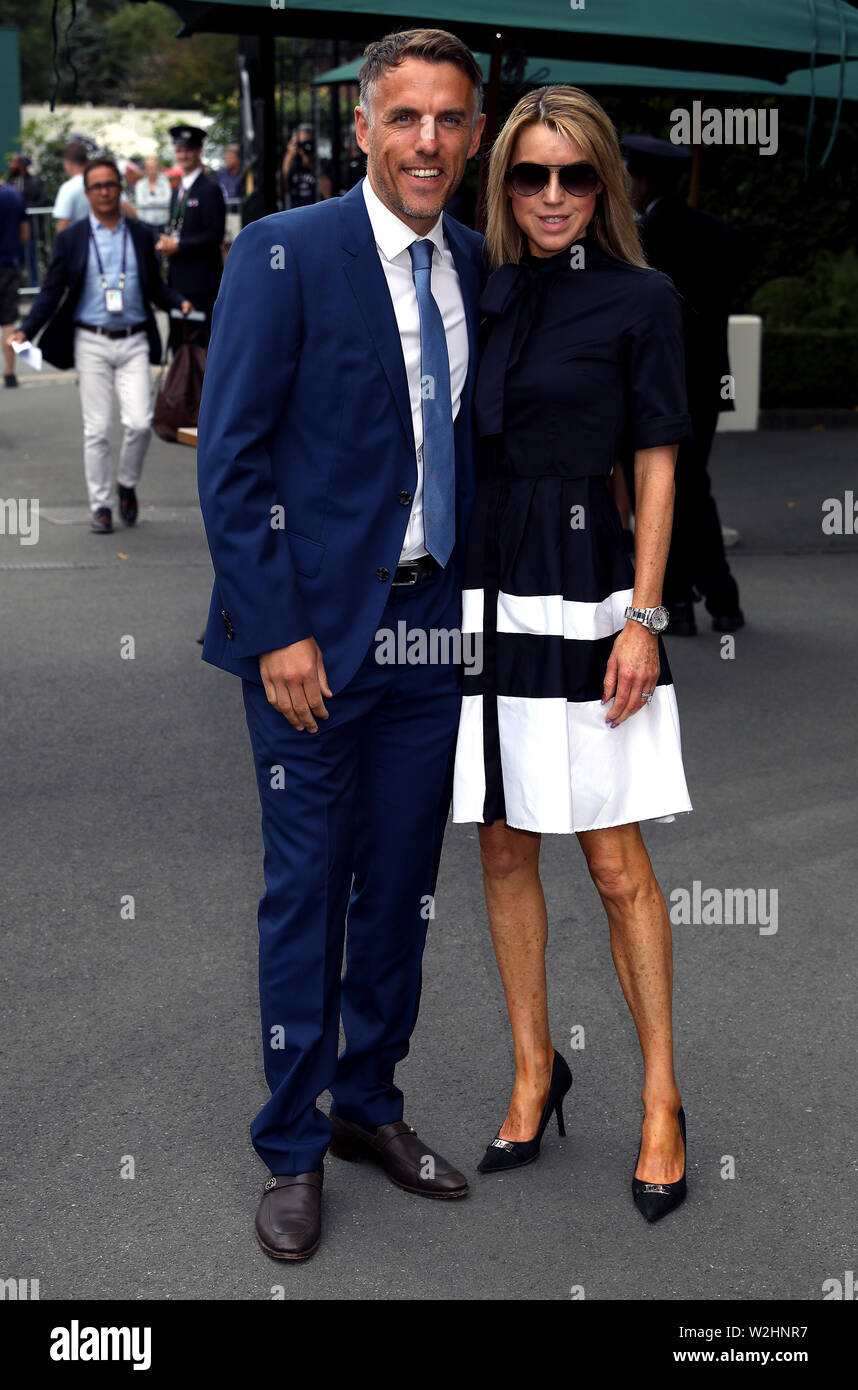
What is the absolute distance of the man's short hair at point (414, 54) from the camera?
3064mm

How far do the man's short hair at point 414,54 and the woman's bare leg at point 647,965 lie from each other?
4.73 ft

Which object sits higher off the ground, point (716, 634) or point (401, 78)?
point (401, 78)

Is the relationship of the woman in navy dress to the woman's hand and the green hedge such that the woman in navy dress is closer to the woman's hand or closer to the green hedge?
the woman's hand

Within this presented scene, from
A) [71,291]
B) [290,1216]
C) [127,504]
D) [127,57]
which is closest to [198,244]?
[71,291]

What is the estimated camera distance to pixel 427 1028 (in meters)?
4.17

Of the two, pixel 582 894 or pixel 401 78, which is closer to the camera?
pixel 401 78

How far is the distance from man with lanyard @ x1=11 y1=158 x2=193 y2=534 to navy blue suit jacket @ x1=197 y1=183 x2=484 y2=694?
7288 mm

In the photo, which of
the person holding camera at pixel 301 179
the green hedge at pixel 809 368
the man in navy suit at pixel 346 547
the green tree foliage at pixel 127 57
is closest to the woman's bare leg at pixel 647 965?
the man in navy suit at pixel 346 547

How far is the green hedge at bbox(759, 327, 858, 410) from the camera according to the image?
15.1 metres

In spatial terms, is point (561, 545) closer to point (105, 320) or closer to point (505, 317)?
point (505, 317)

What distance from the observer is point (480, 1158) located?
3.57m

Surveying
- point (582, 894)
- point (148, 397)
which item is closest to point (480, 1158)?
point (582, 894)

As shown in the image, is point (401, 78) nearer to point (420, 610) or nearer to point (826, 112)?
point (420, 610)

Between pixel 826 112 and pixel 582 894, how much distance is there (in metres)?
10.0
